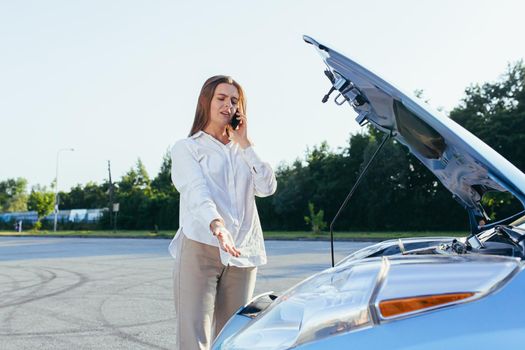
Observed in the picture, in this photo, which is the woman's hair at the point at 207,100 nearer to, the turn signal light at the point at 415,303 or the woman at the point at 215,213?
the woman at the point at 215,213

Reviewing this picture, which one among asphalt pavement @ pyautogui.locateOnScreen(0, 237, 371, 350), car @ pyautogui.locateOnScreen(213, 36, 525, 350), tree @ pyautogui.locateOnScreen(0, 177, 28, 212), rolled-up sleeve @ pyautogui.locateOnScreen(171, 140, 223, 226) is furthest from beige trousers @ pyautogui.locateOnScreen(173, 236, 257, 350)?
tree @ pyautogui.locateOnScreen(0, 177, 28, 212)

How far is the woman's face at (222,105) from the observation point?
2.47 m

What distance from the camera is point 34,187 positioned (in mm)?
95000

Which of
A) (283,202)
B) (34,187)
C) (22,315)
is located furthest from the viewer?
(34,187)

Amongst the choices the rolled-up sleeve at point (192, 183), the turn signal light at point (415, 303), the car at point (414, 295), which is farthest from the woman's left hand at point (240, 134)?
the turn signal light at point (415, 303)

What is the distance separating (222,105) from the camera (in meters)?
2.47

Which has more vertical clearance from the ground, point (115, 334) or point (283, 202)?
point (283, 202)

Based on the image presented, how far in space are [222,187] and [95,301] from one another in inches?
194

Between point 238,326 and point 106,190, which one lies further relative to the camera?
point 106,190

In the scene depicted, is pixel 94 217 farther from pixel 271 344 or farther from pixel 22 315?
pixel 271 344

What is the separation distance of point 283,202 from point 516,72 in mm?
16705

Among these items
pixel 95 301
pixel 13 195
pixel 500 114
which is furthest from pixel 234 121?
pixel 13 195

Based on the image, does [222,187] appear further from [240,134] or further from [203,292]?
[203,292]

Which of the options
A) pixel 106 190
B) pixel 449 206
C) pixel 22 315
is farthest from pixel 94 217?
pixel 22 315
